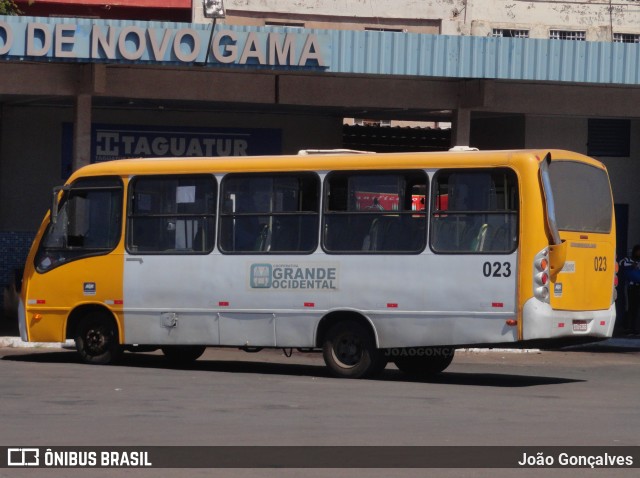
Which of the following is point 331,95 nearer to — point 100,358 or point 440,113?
point 440,113

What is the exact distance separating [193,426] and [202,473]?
251cm

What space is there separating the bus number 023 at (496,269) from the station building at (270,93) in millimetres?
8712

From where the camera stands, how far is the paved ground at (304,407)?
1085cm

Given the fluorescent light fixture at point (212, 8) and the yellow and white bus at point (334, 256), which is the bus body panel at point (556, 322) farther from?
the fluorescent light fixture at point (212, 8)

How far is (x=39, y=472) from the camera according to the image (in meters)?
9.13

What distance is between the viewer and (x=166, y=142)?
28.9m

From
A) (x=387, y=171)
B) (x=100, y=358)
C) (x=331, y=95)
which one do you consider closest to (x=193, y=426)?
(x=387, y=171)

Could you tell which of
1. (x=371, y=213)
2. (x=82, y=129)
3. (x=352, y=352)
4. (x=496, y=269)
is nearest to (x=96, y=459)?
(x=496, y=269)

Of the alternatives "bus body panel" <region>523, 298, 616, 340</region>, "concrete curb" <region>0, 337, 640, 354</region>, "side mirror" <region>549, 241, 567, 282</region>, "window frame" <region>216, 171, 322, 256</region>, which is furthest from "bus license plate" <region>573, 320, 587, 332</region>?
"concrete curb" <region>0, 337, 640, 354</region>

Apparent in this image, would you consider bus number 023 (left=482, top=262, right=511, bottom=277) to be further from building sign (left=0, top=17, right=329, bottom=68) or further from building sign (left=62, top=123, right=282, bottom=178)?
building sign (left=62, top=123, right=282, bottom=178)

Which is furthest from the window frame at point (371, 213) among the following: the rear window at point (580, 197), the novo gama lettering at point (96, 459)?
the novo gama lettering at point (96, 459)

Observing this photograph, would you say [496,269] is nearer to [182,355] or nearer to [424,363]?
[424,363]

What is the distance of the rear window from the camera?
16125 millimetres

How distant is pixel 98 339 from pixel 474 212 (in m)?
5.63
